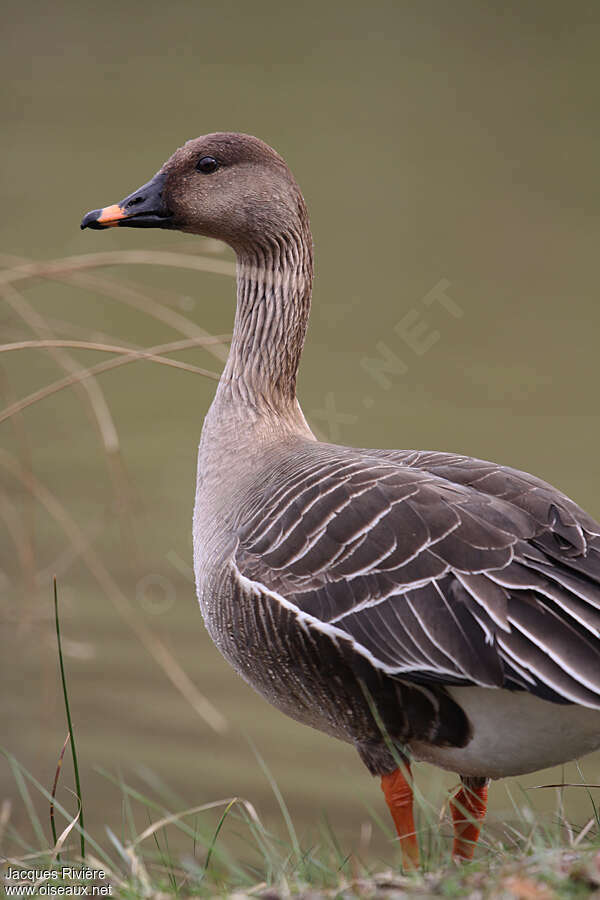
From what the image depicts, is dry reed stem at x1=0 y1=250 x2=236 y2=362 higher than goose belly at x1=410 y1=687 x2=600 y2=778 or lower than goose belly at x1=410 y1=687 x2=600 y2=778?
higher

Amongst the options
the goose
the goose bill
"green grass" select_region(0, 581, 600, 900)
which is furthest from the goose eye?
"green grass" select_region(0, 581, 600, 900)

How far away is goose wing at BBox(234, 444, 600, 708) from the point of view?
11.2 ft

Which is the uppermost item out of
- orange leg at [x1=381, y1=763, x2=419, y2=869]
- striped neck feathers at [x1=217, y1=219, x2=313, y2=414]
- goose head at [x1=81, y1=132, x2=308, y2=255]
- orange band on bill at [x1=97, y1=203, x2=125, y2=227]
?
goose head at [x1=81, y1=132, x2=308, y2=255]

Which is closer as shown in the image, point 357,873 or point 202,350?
point 357,873

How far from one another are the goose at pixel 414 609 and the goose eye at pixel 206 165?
129cm

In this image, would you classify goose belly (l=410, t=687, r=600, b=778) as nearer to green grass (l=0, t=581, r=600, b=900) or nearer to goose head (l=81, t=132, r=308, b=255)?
green grass (l=0, t=581, r=600, b=900)

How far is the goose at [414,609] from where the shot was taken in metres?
3.45

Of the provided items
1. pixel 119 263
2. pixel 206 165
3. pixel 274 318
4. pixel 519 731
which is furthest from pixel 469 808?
pixel 206 165

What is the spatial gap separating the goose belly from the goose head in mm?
2243

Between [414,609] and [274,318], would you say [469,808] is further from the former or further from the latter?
[274,318]

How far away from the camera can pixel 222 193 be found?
489cm

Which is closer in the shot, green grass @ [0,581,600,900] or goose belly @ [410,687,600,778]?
green grass @ [0,581,600,900]

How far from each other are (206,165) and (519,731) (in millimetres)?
2630

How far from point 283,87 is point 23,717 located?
19027 millimetres
